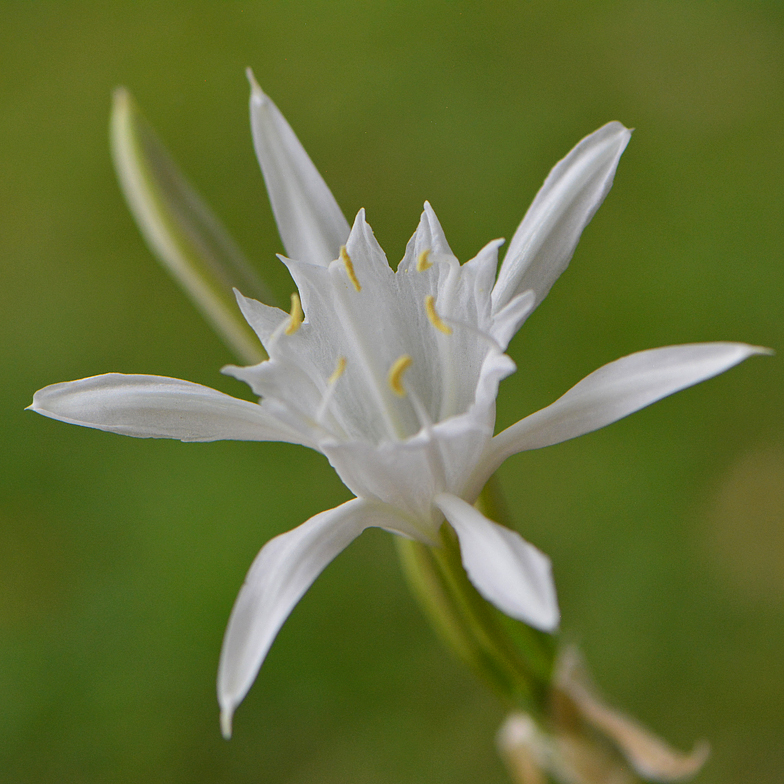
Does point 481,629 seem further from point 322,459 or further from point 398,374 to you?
point 322,459

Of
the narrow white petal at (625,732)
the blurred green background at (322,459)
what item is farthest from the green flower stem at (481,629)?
the blurred green background at (322,459)

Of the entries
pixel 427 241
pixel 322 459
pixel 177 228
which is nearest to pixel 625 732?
pixel 427 241

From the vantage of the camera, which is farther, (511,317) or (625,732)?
(625,732)

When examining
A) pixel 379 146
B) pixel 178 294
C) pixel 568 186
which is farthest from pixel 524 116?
pixel 568 186

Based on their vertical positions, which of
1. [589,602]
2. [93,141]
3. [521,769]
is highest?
[93,141]

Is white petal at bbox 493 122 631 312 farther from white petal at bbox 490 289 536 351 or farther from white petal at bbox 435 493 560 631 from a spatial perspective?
white petal at bbox 435 493 560 631

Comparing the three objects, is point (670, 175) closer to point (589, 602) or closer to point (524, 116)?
point (524, 116)
